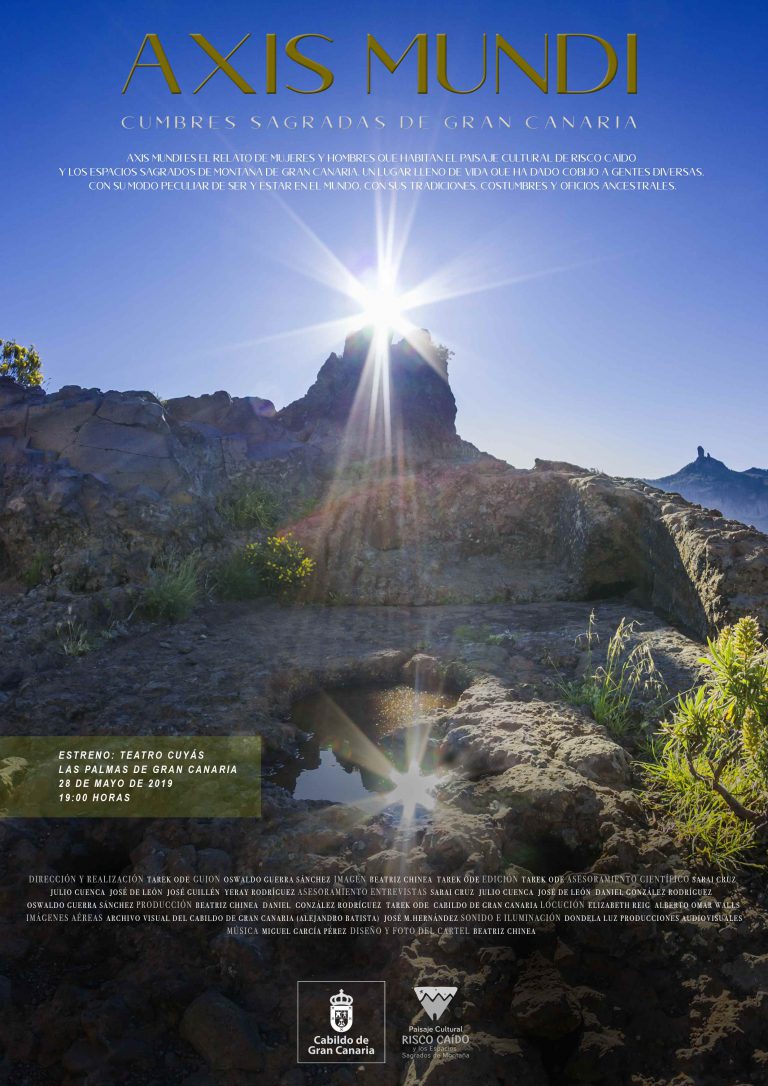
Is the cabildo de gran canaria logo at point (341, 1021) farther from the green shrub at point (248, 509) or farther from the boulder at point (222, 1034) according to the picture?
the green shrub at point (248, 509)

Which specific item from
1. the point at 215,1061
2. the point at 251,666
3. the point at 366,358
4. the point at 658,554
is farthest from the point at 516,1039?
the point at 366,358

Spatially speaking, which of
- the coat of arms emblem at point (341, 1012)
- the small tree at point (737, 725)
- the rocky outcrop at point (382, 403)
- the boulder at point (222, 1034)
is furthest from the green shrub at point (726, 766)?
the rocky outcrop at point (382, 403)

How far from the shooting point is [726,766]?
3.82 metres

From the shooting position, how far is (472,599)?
31.7ft

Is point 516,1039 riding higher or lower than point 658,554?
lower

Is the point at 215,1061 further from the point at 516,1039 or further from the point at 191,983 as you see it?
the point at 516,1039

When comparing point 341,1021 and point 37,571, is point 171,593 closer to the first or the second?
point 37,571

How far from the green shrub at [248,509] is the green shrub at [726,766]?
26.7 ft

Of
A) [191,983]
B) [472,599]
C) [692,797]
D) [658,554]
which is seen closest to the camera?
[191,983]

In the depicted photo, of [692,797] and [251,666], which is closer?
[692,797]

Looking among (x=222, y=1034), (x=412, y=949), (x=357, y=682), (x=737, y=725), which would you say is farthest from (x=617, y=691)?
(x=222, y=1034)

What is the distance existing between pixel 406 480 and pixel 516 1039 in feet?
31.6

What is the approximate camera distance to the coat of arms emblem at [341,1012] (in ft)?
9.08

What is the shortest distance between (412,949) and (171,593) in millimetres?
6075
